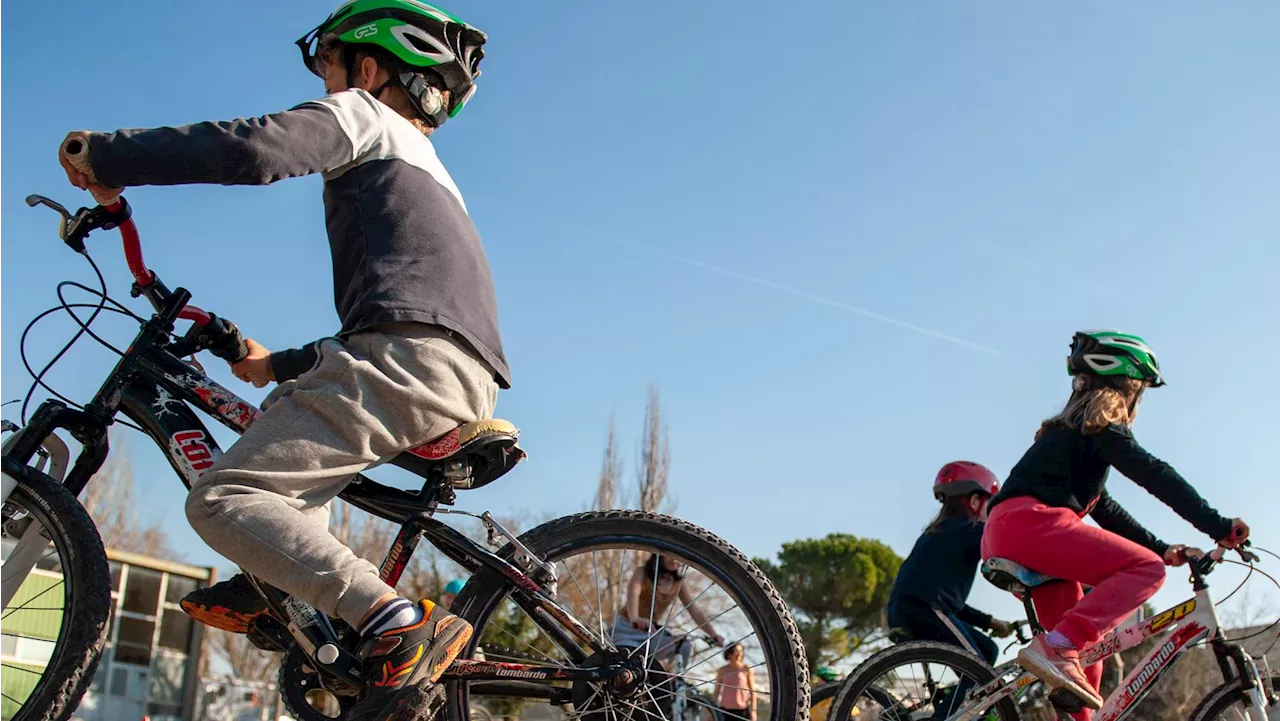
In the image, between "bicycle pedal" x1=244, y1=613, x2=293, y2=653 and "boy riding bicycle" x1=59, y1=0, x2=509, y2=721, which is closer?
"boy riding bicycle" x1=59, y1=0, x2=509, y2=721

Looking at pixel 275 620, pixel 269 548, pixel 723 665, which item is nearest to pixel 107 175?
pixel 269 548

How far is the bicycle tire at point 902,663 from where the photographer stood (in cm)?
454

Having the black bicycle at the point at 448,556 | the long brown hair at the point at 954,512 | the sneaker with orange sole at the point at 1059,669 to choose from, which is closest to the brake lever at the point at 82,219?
the black bicycle at the point at 448,556

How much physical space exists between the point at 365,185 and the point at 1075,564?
3.53 meters

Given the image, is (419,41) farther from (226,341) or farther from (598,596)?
(598,596)

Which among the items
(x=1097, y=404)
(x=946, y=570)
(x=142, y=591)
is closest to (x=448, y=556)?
(x=1097, y=404)

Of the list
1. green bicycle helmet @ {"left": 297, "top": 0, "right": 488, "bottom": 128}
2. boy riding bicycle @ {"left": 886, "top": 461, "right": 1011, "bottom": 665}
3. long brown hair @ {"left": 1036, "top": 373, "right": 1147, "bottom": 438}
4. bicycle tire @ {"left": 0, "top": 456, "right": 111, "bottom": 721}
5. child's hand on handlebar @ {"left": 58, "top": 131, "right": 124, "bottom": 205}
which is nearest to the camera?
child's hand on handlebar @ {"left": 58, "top": 131, "right": 124, "bottom": 205}

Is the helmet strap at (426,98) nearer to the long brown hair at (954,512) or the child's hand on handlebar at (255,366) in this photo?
the child's hand on handlebar at (255,366)

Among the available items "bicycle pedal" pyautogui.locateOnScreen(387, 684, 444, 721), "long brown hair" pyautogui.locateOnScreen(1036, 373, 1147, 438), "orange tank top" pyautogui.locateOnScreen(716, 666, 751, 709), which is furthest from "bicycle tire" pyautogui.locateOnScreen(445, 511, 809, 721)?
"long brown hair" pyautogui.locateOnScreen(1036, 373, 1147, 438)

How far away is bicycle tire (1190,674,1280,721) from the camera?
4672mm

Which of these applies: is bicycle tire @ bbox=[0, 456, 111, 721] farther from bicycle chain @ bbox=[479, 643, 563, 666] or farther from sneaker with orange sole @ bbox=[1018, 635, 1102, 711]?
sneaker with orange sole @ bbox=[1018, 635, 1102, 711]

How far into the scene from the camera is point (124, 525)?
32.7 meters

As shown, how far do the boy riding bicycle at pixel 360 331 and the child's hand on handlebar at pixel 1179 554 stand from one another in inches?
141

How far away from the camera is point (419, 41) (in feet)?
10.00
